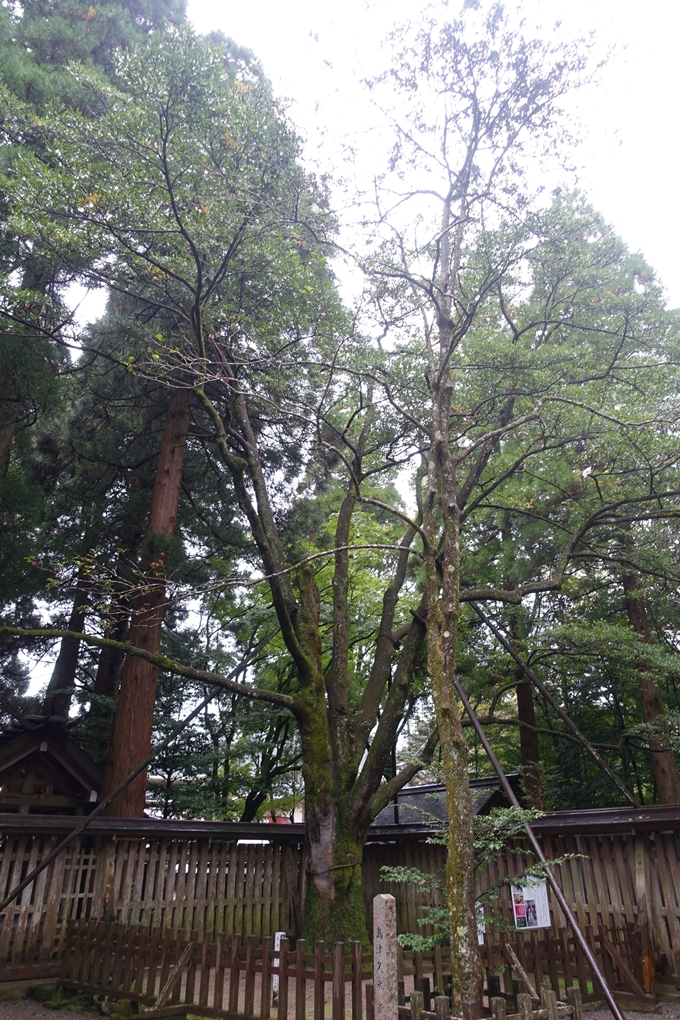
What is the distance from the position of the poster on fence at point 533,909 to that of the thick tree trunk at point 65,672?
352 inches

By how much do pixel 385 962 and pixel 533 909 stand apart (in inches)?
215

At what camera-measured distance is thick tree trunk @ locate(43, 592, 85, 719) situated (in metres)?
13.3

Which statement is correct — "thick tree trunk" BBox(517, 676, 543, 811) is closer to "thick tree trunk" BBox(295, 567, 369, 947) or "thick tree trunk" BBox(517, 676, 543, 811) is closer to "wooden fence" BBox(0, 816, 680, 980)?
"wooden fence" BBox(0, 816, 680, 980)

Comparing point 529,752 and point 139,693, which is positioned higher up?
point 139,693

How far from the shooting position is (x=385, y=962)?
445 cm

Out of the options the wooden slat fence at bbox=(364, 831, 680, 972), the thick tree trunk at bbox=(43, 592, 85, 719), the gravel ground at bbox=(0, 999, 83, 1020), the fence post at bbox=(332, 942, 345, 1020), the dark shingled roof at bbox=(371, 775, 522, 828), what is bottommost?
the gravel ground at bbox=(0, 999, 83, 1020)

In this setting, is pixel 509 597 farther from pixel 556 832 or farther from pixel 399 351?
pixel 399 351

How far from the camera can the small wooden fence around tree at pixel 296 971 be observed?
4.84m

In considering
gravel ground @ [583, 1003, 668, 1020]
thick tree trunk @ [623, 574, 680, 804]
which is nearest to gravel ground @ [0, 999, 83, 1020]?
gravel ground @ [583, 1003, 668, 1020]

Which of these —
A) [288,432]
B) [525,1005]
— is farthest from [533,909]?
[288,432]

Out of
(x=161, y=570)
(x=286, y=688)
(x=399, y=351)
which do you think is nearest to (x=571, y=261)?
(x=399, y=351)

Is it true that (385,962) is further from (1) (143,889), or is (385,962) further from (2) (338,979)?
(1) (143,889)

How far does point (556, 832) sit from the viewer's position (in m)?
9.10

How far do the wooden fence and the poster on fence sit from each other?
20cm
